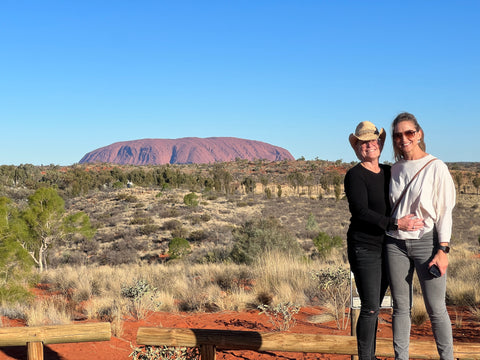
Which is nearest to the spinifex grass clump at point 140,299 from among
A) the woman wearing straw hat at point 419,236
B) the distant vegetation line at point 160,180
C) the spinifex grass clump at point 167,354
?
the spinifex grass clump at point 167,354

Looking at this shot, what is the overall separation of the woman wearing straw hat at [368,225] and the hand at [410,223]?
34 mm

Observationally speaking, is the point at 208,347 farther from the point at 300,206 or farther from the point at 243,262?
the point at 300,206

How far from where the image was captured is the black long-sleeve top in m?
2.73

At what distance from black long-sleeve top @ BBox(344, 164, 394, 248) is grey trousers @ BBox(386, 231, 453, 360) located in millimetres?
121

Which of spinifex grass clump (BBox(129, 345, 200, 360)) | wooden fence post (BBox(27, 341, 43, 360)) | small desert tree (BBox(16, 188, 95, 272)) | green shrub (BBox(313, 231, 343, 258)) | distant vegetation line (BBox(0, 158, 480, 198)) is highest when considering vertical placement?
distant vegetation line (BBox(0, 158, 480, 198))

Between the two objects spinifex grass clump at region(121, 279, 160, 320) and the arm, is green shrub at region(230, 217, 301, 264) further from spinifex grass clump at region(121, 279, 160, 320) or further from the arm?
the arm

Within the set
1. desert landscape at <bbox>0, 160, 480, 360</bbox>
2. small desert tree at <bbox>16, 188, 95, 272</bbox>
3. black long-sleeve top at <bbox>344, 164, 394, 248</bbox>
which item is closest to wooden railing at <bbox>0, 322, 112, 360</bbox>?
desert landscape at <bbox>0, 160, 480, 360</bbox>

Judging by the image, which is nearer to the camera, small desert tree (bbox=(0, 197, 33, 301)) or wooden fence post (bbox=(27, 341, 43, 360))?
wooden fence post (bbox=(27, 341, 43, 360))

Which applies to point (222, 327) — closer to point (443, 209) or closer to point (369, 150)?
point (369, 150)

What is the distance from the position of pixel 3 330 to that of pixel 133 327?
10.2 feet

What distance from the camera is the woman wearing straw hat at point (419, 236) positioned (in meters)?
2.63

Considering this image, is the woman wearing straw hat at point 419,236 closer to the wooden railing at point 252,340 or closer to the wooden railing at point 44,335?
the wooden railing at point 252,340

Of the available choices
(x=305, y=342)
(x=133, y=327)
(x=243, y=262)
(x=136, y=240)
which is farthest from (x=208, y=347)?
(x=136, y=240)

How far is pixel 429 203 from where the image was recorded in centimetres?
265
